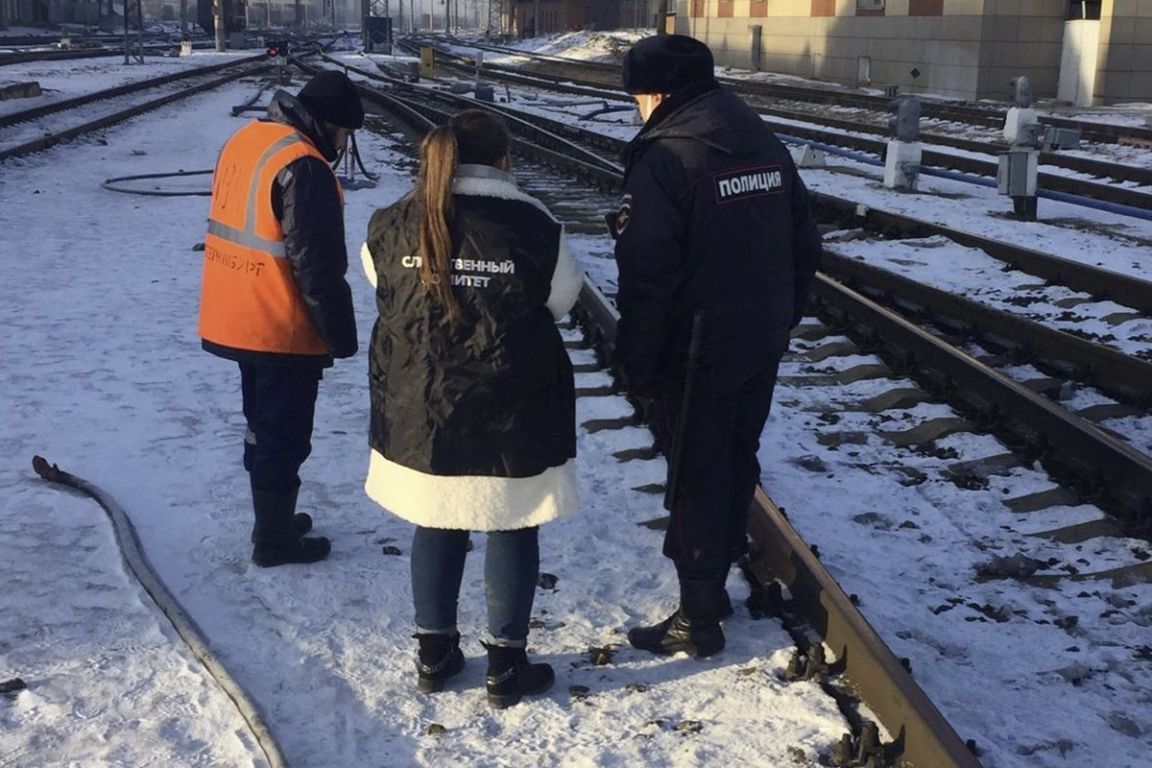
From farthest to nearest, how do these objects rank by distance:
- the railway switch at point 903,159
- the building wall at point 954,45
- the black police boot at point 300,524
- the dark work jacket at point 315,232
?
the building wall at point 954,45
the railway switch at point 903,159
the black police boot at point 300,524
the dark work jacket at point 315,232

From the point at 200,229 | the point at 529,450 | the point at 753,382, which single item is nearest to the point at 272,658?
the point at 529,450

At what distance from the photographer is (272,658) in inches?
151

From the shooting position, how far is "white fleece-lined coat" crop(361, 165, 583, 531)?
10.8 ft

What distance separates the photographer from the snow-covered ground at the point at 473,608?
11.4 feet

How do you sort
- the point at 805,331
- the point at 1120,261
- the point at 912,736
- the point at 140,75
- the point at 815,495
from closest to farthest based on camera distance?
1. the point at 912,736
2. the point at 815,495
3. the point at 805,331
4. the point at 1120,261
5. the point at 140,75

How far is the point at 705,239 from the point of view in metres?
3.64

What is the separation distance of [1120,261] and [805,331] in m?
3.86

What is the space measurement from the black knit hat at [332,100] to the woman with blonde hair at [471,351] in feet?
2.84

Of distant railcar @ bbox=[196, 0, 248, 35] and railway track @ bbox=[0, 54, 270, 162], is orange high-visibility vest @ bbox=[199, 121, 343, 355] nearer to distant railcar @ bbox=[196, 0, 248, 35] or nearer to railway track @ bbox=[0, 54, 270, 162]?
railway track @ bbox=[0, 54, 270, 162]

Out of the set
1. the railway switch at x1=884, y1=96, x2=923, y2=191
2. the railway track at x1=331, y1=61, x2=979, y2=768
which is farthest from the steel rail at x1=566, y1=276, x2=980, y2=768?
the railway switch at x1=884, y1=96, x2=923, y2=191

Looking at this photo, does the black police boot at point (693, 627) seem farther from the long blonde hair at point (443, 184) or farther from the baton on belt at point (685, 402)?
the long blonde hair at point (443, 184)

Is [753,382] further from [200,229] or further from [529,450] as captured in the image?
[200,229]

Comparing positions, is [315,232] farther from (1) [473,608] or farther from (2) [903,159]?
(2) [903,159]

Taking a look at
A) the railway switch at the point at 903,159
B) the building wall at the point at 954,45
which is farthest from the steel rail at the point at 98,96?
the building wall at the point at 954,45
